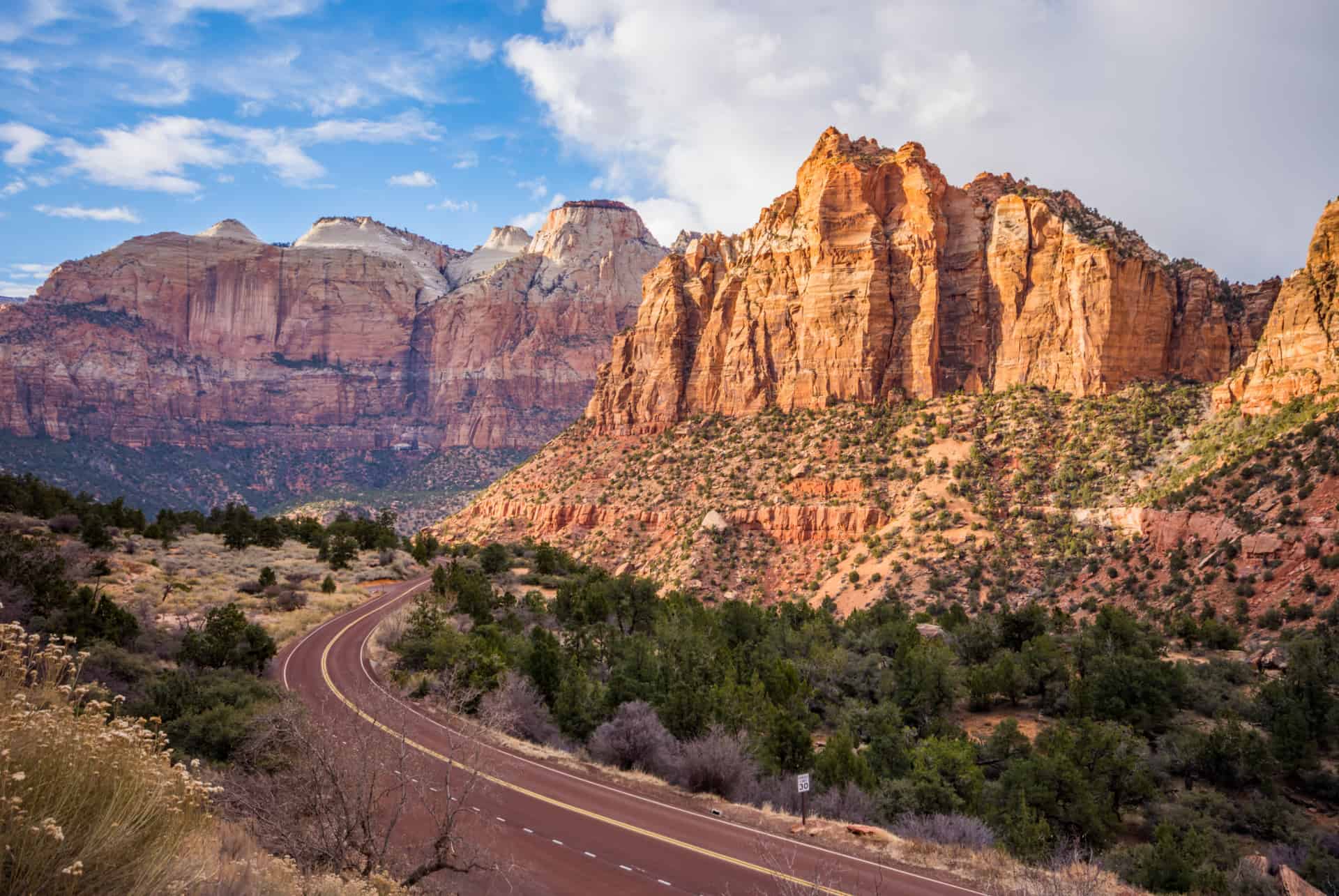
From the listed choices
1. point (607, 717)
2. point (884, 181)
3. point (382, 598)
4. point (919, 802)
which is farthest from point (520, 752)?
point (884, 181)

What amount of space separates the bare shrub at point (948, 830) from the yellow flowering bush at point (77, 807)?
13.1 metres

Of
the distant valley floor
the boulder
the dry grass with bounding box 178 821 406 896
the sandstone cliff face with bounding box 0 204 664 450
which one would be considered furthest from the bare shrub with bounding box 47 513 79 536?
the sandstone cliff face with bounding box 0 204 664 450

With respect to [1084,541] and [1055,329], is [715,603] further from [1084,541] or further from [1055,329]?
[1055,329]

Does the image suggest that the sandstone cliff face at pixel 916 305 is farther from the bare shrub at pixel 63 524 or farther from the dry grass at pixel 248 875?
the dry grass at pixel 248 875

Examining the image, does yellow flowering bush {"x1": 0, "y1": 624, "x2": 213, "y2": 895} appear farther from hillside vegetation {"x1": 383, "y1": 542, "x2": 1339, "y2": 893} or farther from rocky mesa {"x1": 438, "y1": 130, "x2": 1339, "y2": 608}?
rocky mesa {"x1": 438, "y1": 130, "x2": 1339, "y2": 608}

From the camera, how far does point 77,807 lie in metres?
4.67

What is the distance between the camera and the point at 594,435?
88.5 meters

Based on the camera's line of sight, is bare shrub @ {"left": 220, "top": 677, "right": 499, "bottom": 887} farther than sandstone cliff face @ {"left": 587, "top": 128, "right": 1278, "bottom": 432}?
No

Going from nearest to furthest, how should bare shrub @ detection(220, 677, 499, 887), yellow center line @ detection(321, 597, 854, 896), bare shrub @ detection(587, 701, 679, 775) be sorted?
1. bare shrub @ detection(220, 677, 499, 887)
2. yellow center line @ detection(321, 597, 854, 896)
3. bare shrub @ detection(587, 701, 679, 775)

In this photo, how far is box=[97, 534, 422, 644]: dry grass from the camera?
105ft

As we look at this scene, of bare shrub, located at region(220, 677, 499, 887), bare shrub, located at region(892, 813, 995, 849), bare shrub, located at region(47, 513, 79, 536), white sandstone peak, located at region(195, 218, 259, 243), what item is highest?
white sandstone peak, located at region(195, 218, 259, 243)

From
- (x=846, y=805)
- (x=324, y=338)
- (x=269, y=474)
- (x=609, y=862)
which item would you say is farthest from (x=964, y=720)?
(x=324, y=338)

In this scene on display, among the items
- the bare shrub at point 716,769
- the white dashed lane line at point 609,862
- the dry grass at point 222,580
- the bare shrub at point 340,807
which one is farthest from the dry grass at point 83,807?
the dry grass at point 222,580

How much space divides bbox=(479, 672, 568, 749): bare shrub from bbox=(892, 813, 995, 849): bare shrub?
30.0ft
